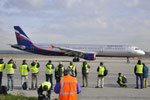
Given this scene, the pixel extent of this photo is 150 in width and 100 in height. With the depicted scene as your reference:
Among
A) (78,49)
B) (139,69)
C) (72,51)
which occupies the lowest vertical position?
(139,69)

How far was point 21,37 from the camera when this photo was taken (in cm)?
3847

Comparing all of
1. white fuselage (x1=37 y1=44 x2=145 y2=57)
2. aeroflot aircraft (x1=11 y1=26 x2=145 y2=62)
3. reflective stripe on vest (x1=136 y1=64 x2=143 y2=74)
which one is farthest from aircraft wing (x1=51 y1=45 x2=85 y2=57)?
reflective stripe on vest (x1=136 y1=64 x2=143 y2=74)

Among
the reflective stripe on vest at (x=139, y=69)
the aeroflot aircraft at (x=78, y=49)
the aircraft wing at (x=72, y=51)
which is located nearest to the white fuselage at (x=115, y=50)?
the aeroflot aircraft at (x=78, y=49)

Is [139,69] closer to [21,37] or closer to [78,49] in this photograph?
[78,49]

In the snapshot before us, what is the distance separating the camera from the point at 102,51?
35.7m

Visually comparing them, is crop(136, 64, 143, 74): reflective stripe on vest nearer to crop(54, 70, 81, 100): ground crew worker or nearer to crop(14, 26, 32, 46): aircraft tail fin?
crop(54, 70, 81, 100): ground crew worker

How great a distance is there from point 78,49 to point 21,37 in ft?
39.4

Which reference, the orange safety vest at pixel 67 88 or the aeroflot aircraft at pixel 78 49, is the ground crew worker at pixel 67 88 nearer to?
the orange safety vest at pixel 67 88

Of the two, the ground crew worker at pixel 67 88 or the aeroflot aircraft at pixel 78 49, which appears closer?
the ground crew worker at pixel 67 88

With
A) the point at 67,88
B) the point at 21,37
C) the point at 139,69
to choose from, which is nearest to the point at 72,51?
the point at 21,37

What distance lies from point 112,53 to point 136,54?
14.7 ft

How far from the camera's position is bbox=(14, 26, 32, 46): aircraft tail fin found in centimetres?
3825

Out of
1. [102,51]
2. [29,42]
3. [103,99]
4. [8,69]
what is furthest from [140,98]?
[29,42]

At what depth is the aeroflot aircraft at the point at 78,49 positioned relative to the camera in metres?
35.2
